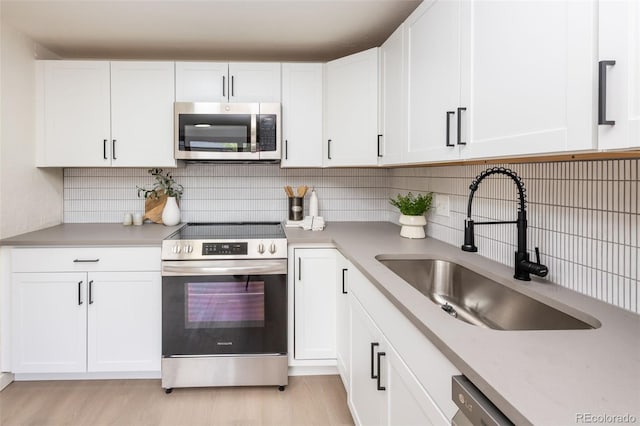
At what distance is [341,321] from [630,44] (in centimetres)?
193

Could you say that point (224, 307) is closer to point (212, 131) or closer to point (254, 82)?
point (212, 131)

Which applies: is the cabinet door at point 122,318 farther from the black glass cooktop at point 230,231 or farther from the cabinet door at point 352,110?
the cabinet door at point 352,110

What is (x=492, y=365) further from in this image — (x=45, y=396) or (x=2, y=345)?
(x=2, y=345)

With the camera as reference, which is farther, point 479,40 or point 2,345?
point 2,345

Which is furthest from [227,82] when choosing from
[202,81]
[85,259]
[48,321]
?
[48,321]

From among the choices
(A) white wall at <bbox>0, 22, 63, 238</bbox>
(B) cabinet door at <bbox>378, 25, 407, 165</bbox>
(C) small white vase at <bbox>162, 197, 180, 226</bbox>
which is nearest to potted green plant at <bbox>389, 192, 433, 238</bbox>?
Answer: (B) cabinet door at <bbox>378, 25, 407, 165</bbox>

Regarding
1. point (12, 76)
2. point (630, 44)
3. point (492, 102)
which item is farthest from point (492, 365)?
point (12, 76)

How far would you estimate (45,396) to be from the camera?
2.38 meters

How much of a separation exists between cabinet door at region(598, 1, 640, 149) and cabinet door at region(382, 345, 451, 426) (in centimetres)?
72

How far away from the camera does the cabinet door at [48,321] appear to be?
8.03 feet

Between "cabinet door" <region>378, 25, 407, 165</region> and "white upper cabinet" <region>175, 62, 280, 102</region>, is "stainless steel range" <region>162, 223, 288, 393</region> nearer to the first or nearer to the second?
"cabinet door" <region>378, 25, 407, 165</region>

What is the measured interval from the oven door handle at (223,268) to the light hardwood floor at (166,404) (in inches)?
28.0

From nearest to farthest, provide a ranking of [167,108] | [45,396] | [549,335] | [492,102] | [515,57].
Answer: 1. [549,335]
2. [515,57]
3. [492,102]
4. [45,396]
5. [167,108]

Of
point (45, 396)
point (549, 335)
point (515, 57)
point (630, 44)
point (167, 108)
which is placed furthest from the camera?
point (167, 108)
